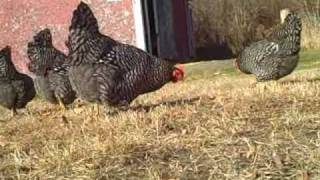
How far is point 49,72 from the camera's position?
34.3ft

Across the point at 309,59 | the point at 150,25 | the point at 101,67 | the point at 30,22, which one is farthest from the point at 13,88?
the point at 309,59

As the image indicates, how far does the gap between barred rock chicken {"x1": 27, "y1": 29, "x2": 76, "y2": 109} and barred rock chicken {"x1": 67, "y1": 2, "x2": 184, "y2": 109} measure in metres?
1.67

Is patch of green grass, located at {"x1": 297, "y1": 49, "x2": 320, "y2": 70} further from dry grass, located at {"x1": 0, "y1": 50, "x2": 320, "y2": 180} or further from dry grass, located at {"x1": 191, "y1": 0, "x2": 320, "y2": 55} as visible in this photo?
dry grass, located at {"x1": 0, "y1": 50, "x2": 320, "y2": 180}

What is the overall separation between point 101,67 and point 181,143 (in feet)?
9.02

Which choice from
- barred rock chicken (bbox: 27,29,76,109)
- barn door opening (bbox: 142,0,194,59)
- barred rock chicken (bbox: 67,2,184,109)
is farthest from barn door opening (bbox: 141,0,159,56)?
barred rock chicken (bbox: 67,2,184,109)

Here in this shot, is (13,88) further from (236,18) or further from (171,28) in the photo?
(236,18)

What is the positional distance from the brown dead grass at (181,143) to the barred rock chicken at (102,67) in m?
0.49

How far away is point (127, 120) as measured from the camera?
6965mm

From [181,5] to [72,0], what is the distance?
4.59 metres

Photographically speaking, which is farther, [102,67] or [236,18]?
[236,18]

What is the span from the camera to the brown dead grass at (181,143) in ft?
15.8

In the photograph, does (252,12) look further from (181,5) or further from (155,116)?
(155,116)

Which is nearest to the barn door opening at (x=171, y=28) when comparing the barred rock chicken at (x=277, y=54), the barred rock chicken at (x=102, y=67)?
the barred rock chicken at (x=277, y=54)

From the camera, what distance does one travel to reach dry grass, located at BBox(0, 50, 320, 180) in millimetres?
4809
